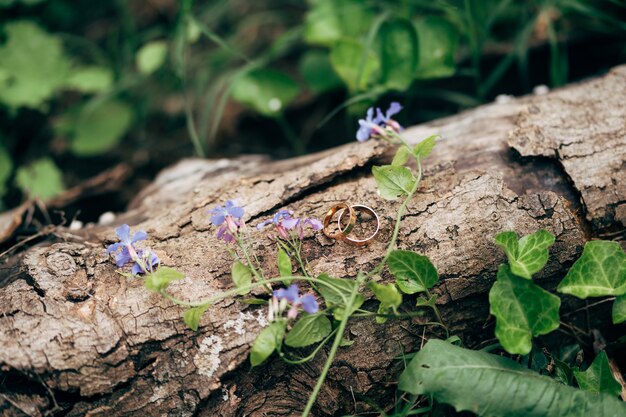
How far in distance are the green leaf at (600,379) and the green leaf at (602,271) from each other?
0.73ft

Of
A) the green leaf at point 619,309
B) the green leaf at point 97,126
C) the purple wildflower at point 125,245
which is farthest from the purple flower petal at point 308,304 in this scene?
the green leaf at point 97,126

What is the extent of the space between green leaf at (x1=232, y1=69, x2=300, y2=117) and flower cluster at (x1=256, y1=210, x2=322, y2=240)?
1394 mm

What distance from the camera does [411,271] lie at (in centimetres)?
169

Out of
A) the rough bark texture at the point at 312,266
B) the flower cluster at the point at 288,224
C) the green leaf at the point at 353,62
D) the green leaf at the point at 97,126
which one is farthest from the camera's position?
the green leaf at the point at 97,126

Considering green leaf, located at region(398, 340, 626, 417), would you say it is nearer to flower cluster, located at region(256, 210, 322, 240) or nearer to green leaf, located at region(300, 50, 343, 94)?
flower cluster, located at region(256, 210, 322, 240)

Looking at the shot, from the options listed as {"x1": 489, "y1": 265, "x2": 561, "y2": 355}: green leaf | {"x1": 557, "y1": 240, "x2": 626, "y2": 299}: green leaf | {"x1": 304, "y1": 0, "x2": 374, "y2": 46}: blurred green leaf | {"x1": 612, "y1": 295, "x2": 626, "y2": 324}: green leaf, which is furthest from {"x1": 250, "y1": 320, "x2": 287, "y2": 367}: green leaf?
{"x1": 304, "y1": 0, "x2": 374, "y2": 46}: blurred green leaf

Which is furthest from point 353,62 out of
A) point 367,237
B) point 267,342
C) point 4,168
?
point 4,168

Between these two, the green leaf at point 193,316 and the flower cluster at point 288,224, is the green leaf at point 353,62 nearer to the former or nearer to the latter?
the flower cluster at point 288,224

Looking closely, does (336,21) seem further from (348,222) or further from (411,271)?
(411,271)

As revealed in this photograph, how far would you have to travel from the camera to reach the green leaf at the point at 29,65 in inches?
125

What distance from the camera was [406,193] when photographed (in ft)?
5.98

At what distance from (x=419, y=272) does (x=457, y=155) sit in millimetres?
659

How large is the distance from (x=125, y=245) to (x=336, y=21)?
6.46 ft

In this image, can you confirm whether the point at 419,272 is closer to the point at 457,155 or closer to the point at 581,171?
the point at 457,155
